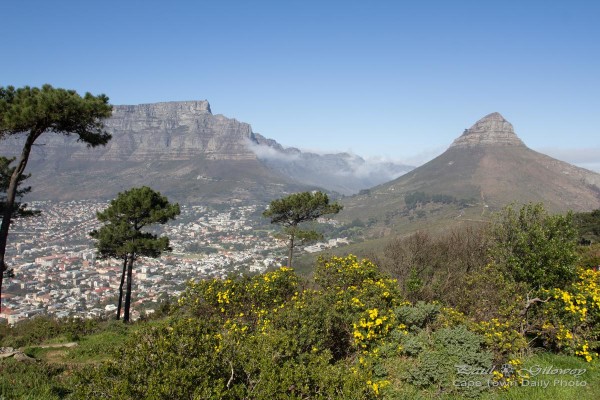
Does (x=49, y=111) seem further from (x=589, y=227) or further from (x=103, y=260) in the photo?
(x=589, y=227)

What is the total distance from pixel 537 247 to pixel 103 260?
22787 mm

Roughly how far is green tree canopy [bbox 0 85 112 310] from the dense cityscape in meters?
6.46

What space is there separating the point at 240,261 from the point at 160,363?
8577cm

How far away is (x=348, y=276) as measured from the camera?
32.9 feet

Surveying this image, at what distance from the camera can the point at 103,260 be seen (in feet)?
72.9

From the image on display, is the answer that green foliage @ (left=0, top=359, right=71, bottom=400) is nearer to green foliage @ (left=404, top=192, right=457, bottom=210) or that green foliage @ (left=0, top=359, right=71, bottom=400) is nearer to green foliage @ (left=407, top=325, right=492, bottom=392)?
green foliage @ (left=407, top=325, right=492, bottom=392)

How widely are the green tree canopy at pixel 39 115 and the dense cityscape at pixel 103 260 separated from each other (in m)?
6.46

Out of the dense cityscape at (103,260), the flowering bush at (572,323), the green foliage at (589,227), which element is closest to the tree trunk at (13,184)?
the dense cityscape at (103,260)

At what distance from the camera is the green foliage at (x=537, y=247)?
10.2m

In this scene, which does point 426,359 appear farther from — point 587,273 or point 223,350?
point 587,273

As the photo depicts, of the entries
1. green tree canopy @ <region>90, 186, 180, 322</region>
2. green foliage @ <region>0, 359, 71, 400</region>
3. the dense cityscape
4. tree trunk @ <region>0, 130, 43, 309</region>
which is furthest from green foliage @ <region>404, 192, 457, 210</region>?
green foliage @ <region>0, 359, 71, 400</region>

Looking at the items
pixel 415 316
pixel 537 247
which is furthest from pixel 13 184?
pixel 537 247

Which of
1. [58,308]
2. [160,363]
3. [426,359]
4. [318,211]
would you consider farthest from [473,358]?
[58,308]

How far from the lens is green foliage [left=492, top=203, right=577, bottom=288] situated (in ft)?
33.6
